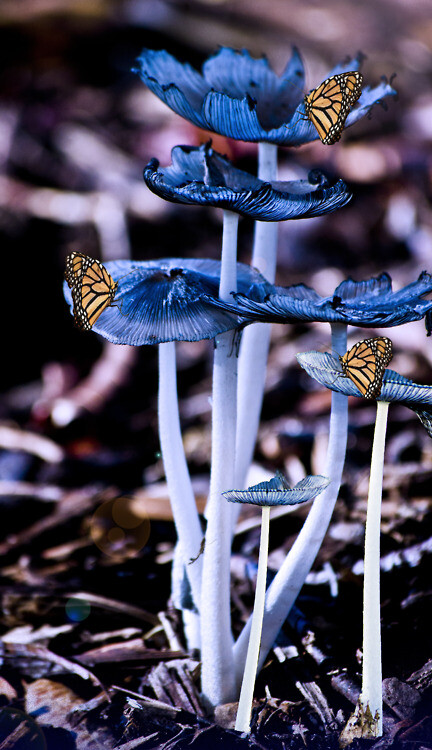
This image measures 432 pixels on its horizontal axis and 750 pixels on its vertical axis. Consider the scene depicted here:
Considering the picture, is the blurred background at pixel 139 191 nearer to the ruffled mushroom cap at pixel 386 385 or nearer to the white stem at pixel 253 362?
the white stem at pixel 253 362

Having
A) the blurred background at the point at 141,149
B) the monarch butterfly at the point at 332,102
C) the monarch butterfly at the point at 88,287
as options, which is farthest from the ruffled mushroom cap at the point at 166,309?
the blurred background at the point at 141,149

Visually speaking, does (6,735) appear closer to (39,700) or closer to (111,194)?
(39,700)

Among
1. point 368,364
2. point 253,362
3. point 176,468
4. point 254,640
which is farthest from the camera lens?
point 253,362

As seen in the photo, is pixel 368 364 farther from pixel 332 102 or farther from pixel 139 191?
pixel 139 191

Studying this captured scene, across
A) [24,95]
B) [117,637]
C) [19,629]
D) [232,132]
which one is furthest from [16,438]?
[24,95]

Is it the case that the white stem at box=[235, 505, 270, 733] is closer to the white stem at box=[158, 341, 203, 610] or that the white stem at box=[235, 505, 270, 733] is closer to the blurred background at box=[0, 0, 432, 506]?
the white stem at box=[158, 341, 203, 610]

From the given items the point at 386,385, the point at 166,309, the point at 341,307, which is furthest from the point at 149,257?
the point at 386,385

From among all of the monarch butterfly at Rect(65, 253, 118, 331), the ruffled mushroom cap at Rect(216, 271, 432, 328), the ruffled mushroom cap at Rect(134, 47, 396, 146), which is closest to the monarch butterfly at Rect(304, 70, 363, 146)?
the ruffled mushroom cap at Rect(134, 47, 396, 146)
